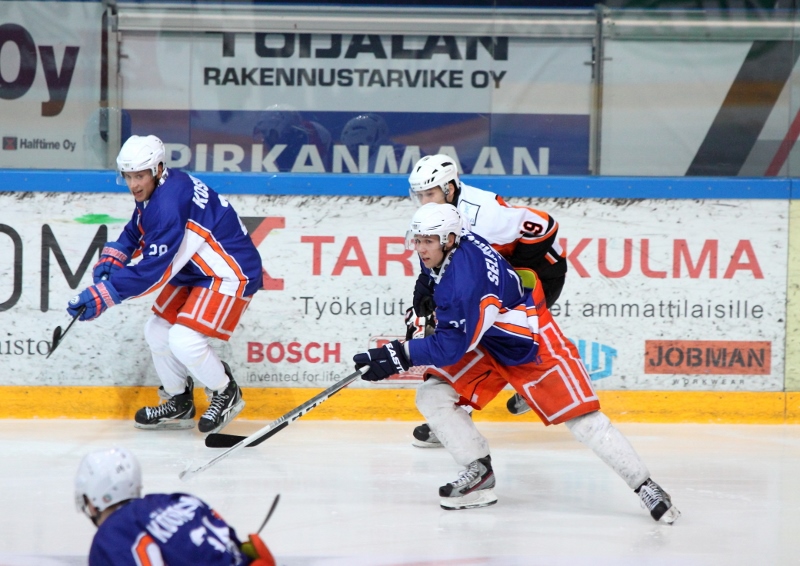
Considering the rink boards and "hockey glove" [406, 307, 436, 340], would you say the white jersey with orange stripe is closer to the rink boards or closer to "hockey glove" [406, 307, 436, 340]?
"hockey glove" [406, 307, 436, 340]

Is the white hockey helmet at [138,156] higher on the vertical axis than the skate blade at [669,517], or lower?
higher

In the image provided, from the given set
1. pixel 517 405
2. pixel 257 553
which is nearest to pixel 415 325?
pixel 517 405

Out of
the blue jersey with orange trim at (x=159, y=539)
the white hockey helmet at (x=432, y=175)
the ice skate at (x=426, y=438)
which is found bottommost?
the ice skate at (x=426, y=438)

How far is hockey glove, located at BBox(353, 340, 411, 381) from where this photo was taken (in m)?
3.34

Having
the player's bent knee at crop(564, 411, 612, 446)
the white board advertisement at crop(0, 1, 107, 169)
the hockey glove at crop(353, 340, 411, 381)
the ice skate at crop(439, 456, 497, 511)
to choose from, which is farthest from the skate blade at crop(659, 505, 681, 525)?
the white board advertisement at crop(0, 1, 107, 169)

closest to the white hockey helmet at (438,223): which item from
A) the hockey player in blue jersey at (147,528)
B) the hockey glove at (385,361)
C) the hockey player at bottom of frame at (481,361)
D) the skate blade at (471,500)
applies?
the hockey player at bottom of frame at (481,361)

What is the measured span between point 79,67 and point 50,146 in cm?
41

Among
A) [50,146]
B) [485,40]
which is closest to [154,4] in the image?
[50,146]

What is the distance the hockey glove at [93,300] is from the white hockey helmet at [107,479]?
7.00ft

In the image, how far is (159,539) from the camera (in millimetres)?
1996

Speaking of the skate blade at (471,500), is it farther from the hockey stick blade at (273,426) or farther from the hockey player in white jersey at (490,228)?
the hockey player in white jersey at (490,228)

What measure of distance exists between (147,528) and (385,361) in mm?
1413

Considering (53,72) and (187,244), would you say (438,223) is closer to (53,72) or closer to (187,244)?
(187,244)

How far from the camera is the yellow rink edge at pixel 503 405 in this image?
489 centimetres
